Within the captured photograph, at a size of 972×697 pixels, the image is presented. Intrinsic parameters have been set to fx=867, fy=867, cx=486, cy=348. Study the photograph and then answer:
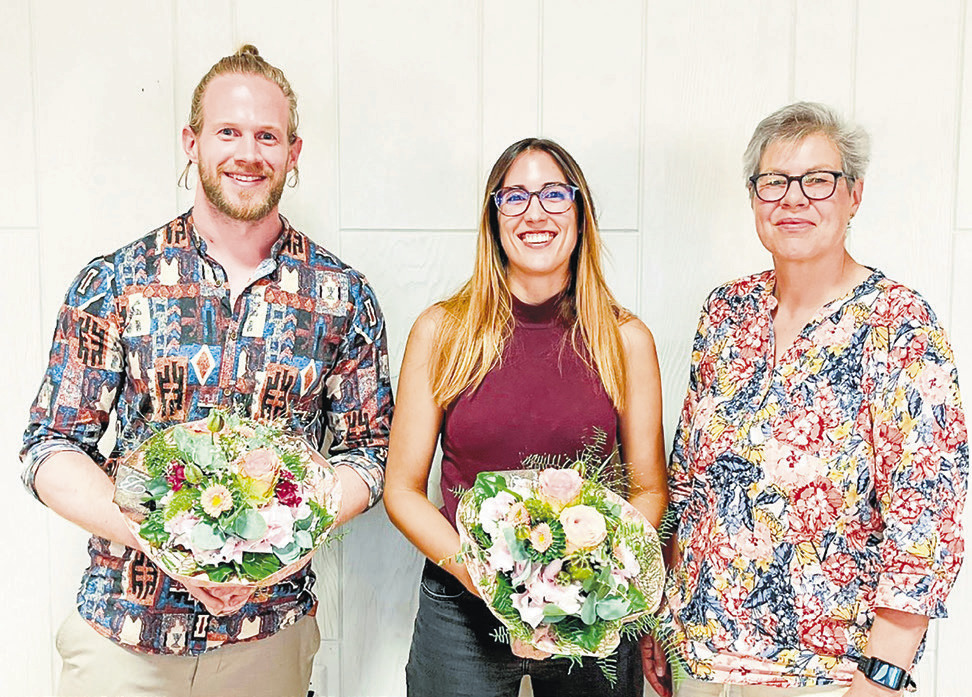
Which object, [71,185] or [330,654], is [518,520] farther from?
[71,185]

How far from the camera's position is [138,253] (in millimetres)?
1797

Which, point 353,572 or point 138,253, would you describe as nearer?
point 138,253

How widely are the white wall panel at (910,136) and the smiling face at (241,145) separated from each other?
1383mm

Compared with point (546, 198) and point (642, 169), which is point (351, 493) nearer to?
point (546, 198)

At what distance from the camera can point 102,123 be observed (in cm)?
222

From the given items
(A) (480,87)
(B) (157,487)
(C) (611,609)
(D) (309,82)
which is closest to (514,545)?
(C) (611,609)

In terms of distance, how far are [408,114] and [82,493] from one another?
1161mm

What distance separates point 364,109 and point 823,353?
1259 millimetres

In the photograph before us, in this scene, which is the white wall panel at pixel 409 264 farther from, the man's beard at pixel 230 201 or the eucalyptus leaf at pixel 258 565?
the eucalyptus leaf at pixel 258 565

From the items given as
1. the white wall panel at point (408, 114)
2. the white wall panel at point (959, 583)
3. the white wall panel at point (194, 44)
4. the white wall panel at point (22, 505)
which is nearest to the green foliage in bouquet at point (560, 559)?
the white wall panel at point (408, 114)

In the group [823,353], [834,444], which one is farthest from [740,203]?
[834,444]

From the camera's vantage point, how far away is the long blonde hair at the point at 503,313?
179 cm

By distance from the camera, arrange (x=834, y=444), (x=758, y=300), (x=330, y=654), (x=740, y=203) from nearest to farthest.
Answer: (x=834, y=444), (x=758, y=300), (x=740, y=203), (x=330, y=654)

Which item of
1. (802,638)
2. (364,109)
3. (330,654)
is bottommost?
(330,654)
